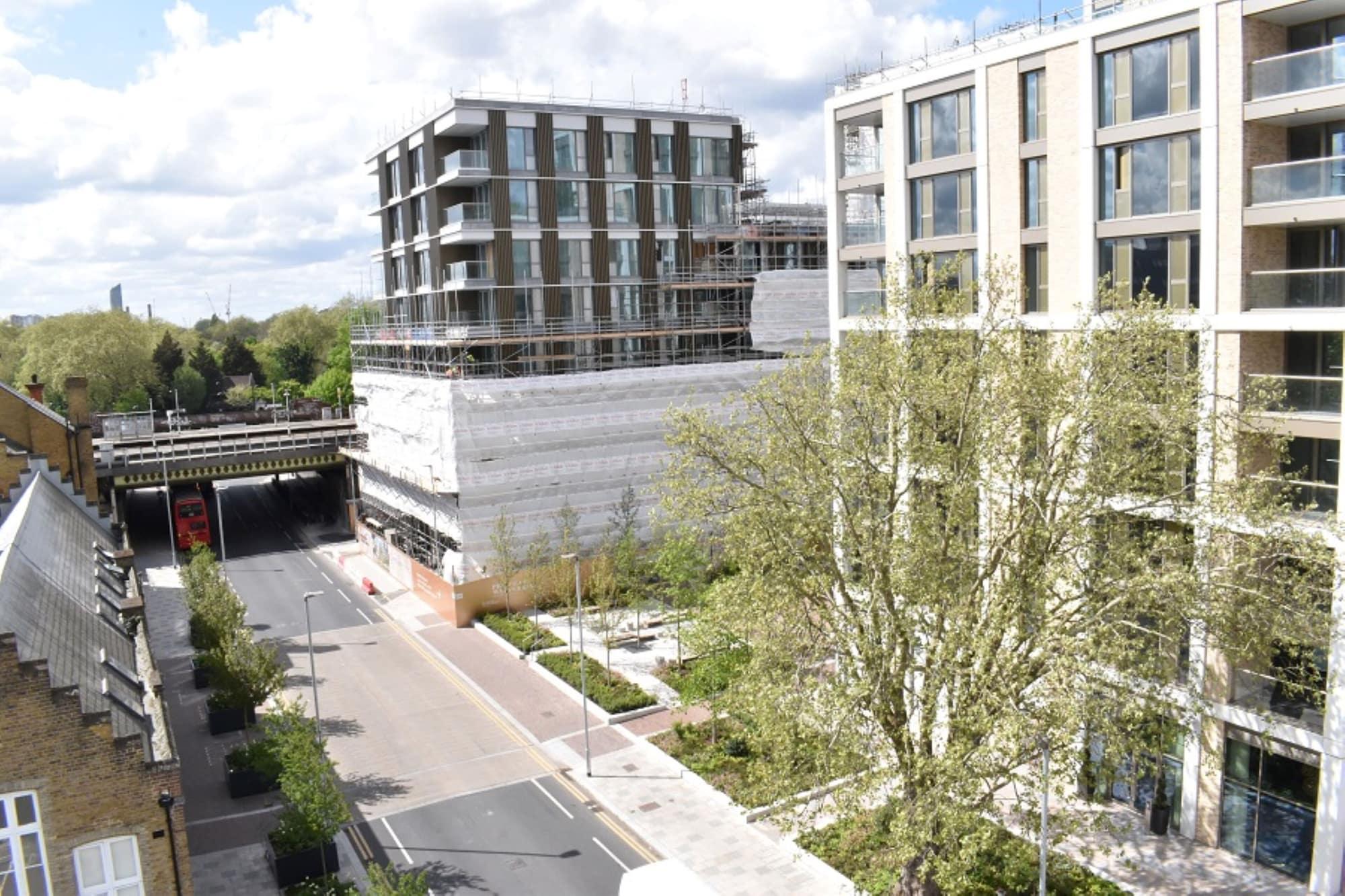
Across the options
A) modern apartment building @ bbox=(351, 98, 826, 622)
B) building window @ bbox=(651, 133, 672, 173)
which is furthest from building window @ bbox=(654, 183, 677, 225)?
building window @ bbox=(651, 133, 672, 173)

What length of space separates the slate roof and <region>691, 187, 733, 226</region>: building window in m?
31.8

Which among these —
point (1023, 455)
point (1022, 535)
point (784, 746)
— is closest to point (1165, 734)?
point (1022, 535)

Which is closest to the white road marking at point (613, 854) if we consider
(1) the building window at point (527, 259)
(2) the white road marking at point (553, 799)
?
(2) the white road marking at point (553, 799)

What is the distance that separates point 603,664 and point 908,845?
2022 centimetres

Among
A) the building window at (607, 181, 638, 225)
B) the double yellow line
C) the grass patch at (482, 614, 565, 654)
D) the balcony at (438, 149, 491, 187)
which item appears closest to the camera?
the double yellow line

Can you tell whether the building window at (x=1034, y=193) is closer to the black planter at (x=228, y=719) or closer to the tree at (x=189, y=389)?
the black planter at (x=228, y=719)

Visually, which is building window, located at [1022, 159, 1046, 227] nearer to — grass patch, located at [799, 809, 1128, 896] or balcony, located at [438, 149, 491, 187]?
grass patch, located at [799, 809, 1128, 896]

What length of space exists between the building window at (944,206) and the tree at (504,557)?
2093 cm

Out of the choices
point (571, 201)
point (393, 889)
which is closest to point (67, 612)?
point (393, 889)

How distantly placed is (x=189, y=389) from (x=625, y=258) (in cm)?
7082

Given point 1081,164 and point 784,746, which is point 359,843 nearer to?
point 784,746

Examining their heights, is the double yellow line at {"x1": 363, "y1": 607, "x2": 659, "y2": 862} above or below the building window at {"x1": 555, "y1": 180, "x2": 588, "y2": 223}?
below

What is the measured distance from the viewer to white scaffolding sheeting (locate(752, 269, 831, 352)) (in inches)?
2056

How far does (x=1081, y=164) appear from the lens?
24469 millimetres
